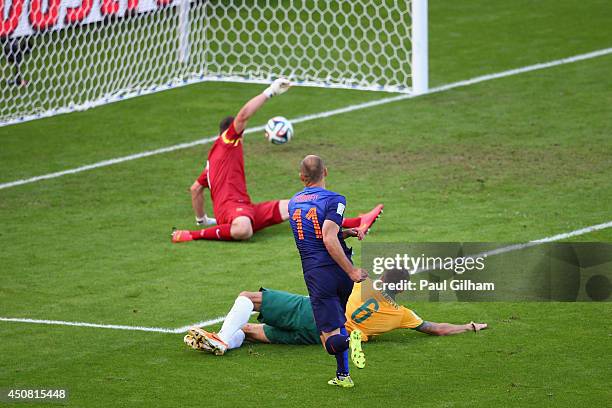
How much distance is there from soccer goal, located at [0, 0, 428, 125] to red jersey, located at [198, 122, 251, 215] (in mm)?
2542

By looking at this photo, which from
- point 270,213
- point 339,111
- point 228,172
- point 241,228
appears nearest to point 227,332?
point 241,228

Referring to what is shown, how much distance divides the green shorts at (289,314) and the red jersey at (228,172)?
3.78 m

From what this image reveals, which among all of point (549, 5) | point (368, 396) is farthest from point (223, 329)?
point (549, 5)

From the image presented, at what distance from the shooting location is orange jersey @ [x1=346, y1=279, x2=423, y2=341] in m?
9.98

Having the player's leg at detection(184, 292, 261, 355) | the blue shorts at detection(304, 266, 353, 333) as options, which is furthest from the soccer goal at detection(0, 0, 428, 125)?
the blue shorts at detection(304, 266, 353, 333)

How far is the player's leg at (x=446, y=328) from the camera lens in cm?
1027

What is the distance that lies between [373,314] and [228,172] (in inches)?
167

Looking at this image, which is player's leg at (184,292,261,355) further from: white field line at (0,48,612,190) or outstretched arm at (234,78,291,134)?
white field line at (0,48,612,190)

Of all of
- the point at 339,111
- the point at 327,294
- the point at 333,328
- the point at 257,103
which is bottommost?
the point at 333,328

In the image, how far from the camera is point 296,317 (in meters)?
10.1

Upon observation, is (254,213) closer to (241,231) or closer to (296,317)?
(241,231)

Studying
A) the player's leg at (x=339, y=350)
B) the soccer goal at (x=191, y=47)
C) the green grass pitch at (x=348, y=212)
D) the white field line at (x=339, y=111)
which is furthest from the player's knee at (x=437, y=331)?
the white field line at (x=339, y=111)

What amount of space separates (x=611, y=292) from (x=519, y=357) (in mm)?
1975

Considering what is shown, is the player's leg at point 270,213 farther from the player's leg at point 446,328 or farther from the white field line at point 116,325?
the player's leg at point 446,328
